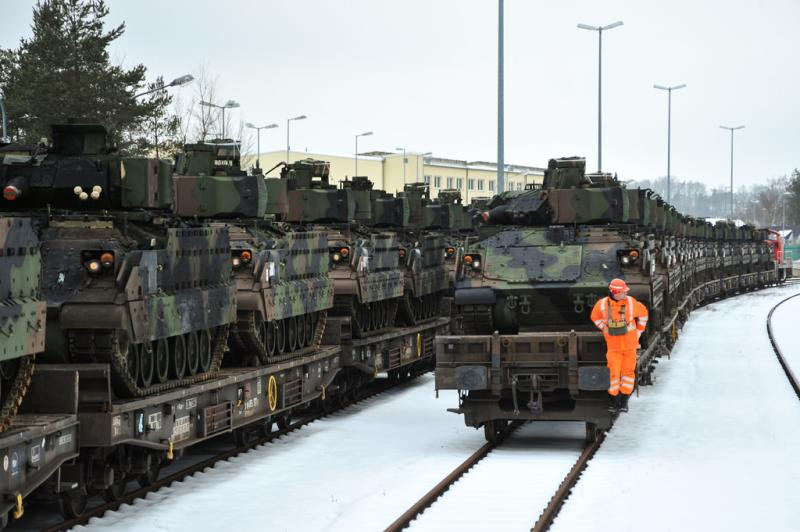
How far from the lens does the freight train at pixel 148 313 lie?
445 inches

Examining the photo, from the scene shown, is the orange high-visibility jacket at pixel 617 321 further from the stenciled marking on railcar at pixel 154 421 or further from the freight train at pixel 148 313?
the stenciled marking on railcar at pixel 154 421

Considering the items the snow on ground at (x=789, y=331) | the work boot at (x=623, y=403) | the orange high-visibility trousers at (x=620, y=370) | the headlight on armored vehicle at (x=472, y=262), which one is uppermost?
the headlight on armored vehicle at (x=472, y=262)

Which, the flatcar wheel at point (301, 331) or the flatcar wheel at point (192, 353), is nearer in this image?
the flatcar wheel at point (192, 353)

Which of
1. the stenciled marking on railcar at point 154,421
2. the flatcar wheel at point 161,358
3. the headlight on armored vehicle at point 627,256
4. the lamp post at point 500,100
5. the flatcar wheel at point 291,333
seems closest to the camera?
the stenciled marking on railcar at point 154,421

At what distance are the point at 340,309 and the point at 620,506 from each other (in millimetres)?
9220

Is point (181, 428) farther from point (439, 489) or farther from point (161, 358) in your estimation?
point (439, 489)

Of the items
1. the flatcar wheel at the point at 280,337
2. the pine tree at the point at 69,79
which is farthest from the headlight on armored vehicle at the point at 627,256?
the pine tree at the point at 69,79

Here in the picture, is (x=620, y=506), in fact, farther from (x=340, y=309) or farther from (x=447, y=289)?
(x=447, y=289)

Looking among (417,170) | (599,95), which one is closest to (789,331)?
(599,95)

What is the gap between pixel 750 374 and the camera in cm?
2606

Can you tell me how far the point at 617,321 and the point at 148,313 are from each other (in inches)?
220

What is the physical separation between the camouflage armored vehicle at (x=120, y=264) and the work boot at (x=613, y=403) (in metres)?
Answer: 4.59

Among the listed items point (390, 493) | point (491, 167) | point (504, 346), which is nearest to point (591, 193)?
point (504, 346)

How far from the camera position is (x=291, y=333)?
62.8ft
